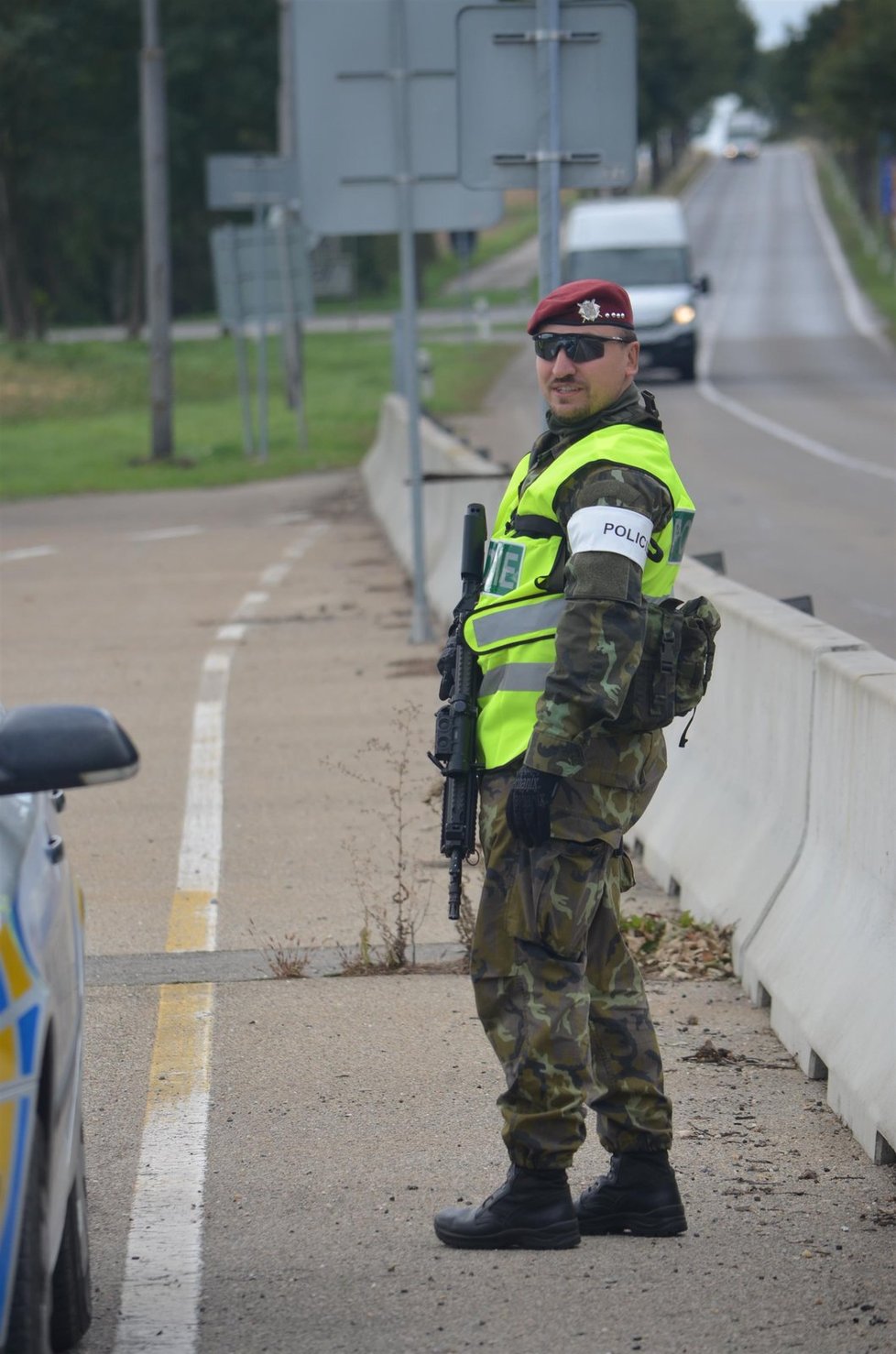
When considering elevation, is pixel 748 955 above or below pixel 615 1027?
below

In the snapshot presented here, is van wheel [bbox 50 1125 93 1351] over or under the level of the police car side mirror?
under

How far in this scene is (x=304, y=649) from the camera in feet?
43.6

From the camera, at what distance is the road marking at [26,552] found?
19.5 m

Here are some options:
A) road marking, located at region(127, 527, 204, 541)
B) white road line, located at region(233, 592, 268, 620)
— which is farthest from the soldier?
road marking, located at region(127, 527, 204, 541)

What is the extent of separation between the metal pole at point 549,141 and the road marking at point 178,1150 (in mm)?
2530

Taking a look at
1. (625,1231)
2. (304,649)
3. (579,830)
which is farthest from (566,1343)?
(304,649)

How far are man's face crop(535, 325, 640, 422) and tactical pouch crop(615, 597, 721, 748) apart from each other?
0.41 m

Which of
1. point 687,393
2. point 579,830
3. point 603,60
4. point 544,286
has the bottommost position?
point 687,393

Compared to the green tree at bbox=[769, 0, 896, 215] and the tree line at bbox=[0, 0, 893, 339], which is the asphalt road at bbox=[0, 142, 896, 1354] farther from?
the green tree at bbox=[769, 0, 896, 215]

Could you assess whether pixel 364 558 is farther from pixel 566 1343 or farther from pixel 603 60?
pixel 566 1343

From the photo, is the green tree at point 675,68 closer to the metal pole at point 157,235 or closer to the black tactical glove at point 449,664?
the metal pole at point 157,235

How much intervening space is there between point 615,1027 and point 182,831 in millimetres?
4270

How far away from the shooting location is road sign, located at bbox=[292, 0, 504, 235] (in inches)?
500

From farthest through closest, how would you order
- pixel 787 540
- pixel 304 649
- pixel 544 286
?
pixel 787 540, pixel 304 649, pixel 544 286
